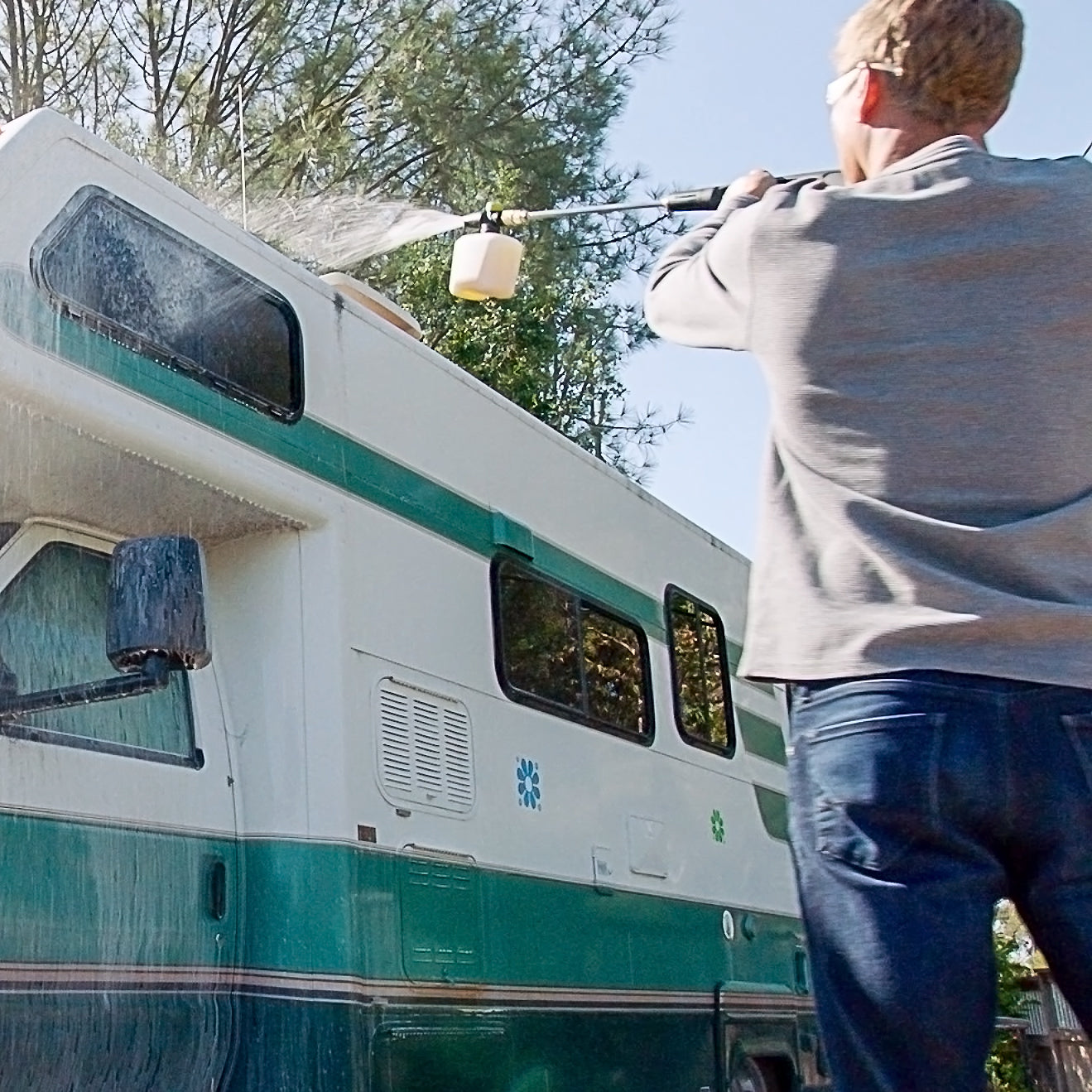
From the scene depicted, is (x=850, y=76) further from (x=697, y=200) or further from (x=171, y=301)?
(x=171, y=301)

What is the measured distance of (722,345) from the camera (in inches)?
82.0

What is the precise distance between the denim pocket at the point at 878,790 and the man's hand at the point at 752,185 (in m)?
0.77

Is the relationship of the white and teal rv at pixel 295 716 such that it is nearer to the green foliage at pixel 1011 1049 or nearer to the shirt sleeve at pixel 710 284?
the shirt sleeve at pixel 710 284

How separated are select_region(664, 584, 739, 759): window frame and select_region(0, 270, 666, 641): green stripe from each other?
57 centimetres

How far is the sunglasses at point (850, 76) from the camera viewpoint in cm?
200

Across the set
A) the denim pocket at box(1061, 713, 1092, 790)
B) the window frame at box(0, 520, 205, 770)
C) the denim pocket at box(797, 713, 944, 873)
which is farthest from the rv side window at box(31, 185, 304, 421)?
the denim pocket at box(1061, 713, 1092, 790)

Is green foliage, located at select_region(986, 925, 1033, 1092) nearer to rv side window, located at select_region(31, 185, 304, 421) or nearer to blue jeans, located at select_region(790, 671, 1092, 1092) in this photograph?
rv side window, located at select_region(31, 185, 304, 421)

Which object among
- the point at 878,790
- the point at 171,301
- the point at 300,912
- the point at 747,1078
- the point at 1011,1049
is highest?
the point at 171,301

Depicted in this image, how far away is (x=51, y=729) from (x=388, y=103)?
10349 mm

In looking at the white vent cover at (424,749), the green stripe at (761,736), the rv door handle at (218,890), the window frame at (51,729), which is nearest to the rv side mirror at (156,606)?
the window frame at (51,729)

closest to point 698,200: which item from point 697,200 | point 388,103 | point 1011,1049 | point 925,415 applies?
point 697,200

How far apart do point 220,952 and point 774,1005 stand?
3.09m

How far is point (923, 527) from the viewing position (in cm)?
183

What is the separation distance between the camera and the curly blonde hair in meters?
1.97
